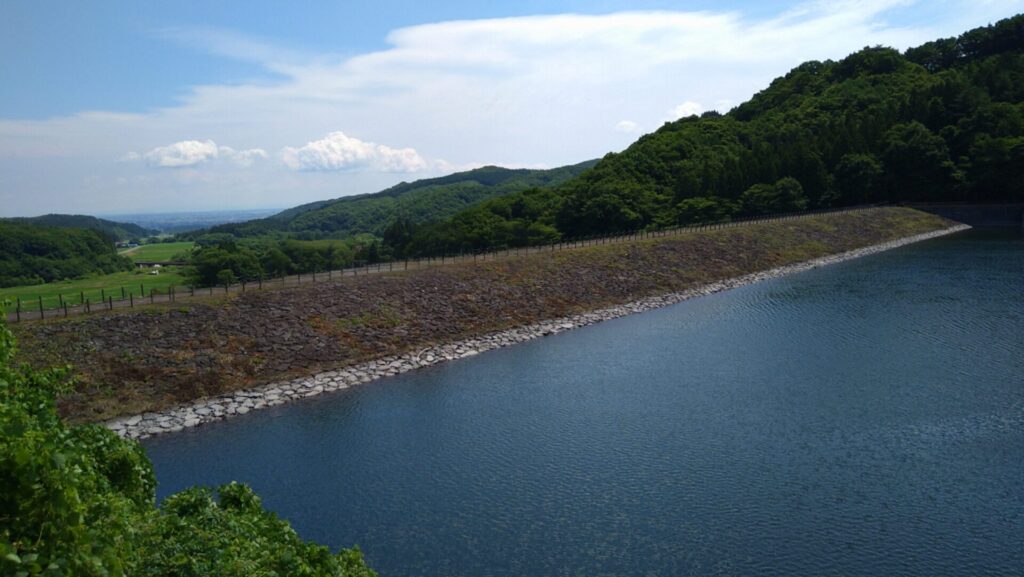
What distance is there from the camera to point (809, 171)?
98.4 metres

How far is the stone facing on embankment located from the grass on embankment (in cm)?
98

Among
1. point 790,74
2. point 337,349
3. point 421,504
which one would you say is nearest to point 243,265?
point 337,349

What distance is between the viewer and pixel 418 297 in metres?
47.1

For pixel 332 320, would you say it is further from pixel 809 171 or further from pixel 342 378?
pixel 809 171

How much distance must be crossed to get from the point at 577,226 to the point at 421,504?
80077 mm

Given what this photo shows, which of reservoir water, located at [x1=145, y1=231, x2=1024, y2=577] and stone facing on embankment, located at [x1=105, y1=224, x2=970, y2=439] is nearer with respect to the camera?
reservoir water, located at [x1=145, y1=231, x2=1024, y2=577]

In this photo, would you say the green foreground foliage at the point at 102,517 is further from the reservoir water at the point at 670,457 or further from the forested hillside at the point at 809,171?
the forested hillside at the point at 809,171

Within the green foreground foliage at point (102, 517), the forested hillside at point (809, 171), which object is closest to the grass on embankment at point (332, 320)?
the green foreground foliage at point (102, 517)

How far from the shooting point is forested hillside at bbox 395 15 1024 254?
93.1 meters

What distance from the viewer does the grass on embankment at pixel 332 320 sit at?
32.3 metres

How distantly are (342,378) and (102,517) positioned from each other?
28394 millimetres

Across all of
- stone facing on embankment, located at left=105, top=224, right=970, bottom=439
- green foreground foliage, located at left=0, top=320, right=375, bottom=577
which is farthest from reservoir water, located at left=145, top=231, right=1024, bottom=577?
green foreground foliage, located at left=0, top=320, right=375, bottom=577

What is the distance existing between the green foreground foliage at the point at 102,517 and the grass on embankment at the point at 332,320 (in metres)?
21.1

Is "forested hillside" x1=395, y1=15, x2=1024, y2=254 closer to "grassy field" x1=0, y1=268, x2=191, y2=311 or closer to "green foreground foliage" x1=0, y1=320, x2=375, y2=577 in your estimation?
"grassy field" x1=0, y1=268, x2=191, y2=311
